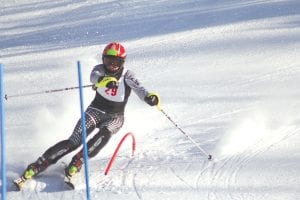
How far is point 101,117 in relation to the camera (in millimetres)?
6633

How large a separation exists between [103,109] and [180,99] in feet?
7.97

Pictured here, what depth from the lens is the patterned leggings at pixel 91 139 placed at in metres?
6.13

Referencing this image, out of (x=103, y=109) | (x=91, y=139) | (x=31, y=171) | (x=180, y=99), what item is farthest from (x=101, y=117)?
(x=180, y=99)

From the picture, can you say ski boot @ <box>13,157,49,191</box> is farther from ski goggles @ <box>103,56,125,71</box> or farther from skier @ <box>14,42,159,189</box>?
ski goggles @ <box>103,56,125,71</box>

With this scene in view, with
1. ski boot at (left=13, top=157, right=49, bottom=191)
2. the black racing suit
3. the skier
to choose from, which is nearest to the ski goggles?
the skier

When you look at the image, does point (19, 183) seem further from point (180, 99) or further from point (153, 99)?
point (180, 99)

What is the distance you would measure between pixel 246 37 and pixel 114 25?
467cm

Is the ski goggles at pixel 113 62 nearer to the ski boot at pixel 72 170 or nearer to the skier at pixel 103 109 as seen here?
the skier at pixel 103 109

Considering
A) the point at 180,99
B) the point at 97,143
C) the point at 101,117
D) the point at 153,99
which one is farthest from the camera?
the point at 180,99

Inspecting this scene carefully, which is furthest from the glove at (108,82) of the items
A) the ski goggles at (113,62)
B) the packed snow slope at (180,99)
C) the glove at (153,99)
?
the packed snow slope at (180,99)

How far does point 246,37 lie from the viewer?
1229cm

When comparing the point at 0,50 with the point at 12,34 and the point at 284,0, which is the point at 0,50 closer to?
the point at 12,34

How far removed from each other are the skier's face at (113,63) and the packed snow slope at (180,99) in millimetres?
1155

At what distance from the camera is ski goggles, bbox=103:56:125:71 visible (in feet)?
20.9
